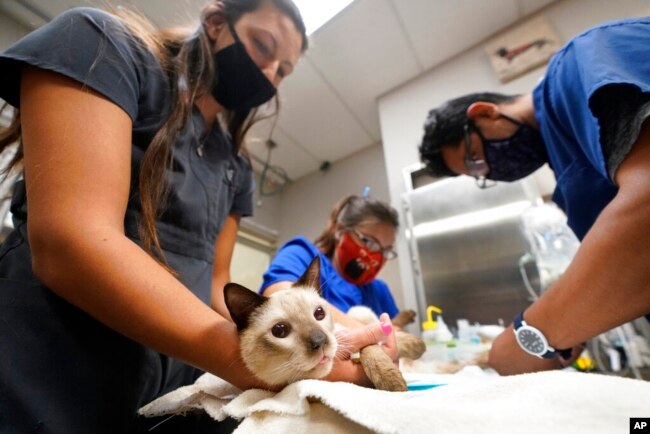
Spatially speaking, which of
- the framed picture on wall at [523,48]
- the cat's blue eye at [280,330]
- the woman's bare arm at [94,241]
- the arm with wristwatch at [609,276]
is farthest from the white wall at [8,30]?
the framed picture on wall at [523,48]

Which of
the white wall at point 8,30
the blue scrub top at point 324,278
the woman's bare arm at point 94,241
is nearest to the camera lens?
the woman's bare arm at point 94,241

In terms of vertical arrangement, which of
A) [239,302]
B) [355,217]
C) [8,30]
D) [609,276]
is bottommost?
[355,217]

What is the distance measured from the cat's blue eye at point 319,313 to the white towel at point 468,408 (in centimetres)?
20

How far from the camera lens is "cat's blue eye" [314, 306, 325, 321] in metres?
0.57

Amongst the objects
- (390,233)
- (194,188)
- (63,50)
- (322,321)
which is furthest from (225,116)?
(390,233)

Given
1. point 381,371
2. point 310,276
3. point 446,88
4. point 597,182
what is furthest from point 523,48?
point 381,371

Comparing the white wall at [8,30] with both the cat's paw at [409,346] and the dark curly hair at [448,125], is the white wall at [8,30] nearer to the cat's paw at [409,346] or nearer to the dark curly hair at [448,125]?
the dark curly hair at [448,125]

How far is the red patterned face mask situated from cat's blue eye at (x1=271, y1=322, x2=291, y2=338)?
88 cm

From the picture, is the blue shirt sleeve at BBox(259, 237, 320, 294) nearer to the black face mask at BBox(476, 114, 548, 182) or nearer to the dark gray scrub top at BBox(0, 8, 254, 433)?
the dark gray scrub top at BBox(0, 8, 254, 433)

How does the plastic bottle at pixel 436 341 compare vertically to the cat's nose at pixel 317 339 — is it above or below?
below

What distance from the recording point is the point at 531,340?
0.69 m

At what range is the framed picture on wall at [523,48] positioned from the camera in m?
1.81

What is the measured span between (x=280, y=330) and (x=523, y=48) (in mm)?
2399

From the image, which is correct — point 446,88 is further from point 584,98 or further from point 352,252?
point 584,98
